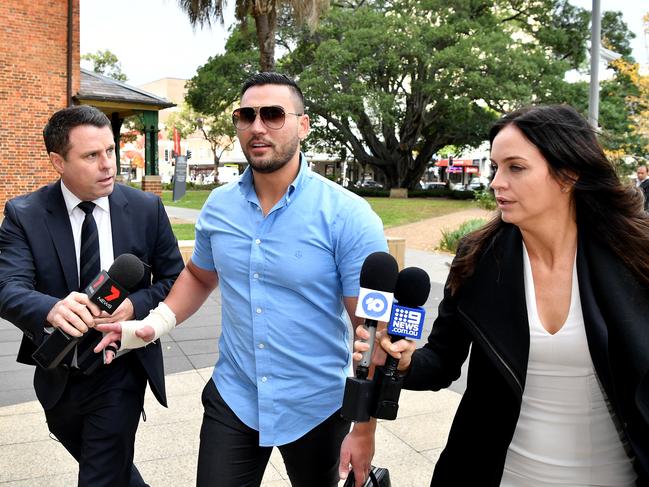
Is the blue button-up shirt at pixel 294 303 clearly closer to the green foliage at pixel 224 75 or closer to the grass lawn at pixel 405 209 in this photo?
the grass lawn at pixel 405 209

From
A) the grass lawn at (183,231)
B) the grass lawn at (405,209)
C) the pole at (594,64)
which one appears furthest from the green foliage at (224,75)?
the pole at (594,64)

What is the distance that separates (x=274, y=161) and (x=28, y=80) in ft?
57.6

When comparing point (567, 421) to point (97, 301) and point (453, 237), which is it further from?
point (453, 237)

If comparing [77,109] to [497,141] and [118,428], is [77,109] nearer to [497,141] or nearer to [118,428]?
[118,428]

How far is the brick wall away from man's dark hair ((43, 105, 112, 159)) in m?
16.2

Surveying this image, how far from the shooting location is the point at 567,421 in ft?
6.54

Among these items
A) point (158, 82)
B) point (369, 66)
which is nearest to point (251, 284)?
point (369, 66)

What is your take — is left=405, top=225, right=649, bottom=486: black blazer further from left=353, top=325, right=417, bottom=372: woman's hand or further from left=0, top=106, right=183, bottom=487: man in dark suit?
left=0, top=106, right=183, bottom=487: man in dark suit

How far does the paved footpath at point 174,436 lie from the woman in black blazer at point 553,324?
206 centimetres

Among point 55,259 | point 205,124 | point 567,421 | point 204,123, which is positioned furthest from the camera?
point 205,124

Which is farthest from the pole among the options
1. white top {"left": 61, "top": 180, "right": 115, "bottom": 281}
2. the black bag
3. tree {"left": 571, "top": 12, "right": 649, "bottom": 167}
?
tree {"left": 571, "top": 12, "right": 649, "bottom": 167}

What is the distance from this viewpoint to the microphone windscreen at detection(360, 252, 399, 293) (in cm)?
189

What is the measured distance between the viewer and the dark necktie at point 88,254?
279 cm

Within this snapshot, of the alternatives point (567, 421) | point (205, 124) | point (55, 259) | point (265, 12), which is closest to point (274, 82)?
point (55, 259)
